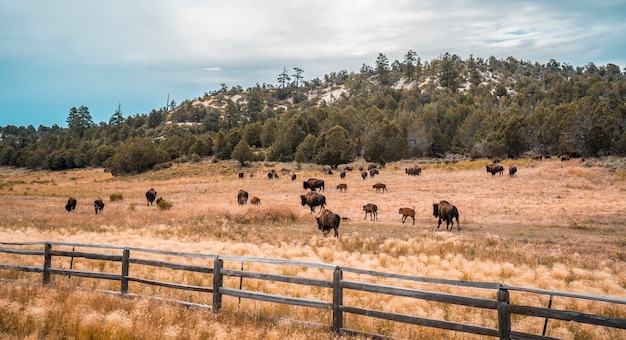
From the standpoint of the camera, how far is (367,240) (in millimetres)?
22109

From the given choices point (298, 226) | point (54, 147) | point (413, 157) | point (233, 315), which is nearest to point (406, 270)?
point (233, 315)

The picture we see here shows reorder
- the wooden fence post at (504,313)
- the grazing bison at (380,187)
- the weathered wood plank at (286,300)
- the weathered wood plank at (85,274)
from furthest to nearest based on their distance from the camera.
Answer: the grazing bison at (380,187) < the weathered wood plank at (85,274) < the weathered wood plank at (286,300) < the wooden fence post at (504,313)

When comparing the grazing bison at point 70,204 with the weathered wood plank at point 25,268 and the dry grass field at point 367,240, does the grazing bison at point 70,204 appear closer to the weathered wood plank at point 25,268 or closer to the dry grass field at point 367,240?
the dry grass field at point 367,240

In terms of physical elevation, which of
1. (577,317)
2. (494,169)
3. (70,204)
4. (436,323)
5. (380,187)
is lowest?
(70,204)

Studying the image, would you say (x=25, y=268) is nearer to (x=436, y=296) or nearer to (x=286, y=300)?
(x=286, y=300)

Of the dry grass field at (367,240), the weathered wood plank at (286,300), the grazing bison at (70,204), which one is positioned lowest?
the grazing bison at (70,204)

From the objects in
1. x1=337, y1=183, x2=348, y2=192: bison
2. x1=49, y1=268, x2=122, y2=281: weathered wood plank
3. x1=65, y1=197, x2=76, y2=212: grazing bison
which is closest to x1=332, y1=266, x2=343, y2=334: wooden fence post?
x1=49, y1=268, x2=122, y2=281: weathered wood plank

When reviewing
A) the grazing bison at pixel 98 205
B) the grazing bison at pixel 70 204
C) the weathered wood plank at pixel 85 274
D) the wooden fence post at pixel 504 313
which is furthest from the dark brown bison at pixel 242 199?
the wooden fence post at pixel 504 313

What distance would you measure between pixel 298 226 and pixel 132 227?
10804mm

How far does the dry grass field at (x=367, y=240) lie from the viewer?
852cm

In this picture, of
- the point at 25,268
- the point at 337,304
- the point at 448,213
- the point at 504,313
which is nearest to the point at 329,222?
the point at 448,213

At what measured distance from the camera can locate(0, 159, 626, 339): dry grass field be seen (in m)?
8.52

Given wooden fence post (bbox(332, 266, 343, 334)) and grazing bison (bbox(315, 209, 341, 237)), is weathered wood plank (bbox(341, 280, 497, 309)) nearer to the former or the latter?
wooden fence post (bbox(332, 266, 343, 334))

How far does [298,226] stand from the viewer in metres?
28.5
